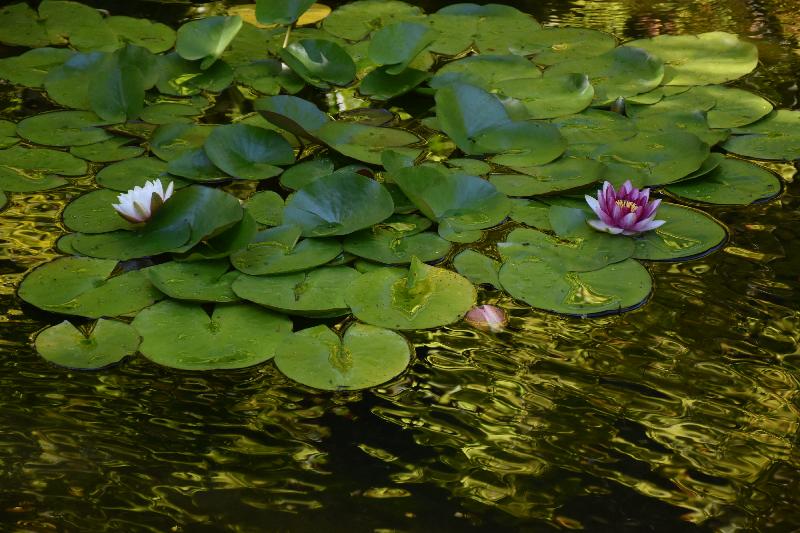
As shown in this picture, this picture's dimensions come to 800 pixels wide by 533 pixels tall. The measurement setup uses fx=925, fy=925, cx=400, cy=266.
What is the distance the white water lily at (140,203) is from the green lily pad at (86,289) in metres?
0.12

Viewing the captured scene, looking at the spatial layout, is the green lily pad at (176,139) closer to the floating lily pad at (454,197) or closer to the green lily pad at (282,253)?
the green lily pad at (282,253)

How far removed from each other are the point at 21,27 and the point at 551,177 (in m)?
2.07

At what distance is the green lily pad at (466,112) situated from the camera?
2533 millimetres

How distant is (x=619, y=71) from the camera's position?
2.92 metres

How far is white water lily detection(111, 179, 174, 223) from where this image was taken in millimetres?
2084

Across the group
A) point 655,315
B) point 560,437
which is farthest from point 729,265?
point 560,437

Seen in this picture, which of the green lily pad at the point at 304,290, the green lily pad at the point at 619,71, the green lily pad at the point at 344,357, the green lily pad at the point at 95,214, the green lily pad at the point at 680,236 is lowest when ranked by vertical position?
the green lily pad at the point at 344,357

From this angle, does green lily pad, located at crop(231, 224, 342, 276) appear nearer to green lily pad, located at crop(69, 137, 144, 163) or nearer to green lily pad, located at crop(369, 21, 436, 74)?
green lily pad, located at crop(69, 137, 144, 163)

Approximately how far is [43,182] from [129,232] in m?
0.40

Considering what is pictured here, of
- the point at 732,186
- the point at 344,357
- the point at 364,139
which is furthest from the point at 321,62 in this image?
the point at 344,357

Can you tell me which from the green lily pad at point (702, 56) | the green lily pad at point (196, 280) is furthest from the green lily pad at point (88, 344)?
the green lily pad at point (702, 56)

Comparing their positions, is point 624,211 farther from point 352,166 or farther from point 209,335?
point 209,335

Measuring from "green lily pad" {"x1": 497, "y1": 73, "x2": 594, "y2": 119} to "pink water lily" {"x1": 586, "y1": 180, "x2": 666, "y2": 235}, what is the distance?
613 mm

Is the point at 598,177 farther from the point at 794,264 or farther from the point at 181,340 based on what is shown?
the point at 181,340
